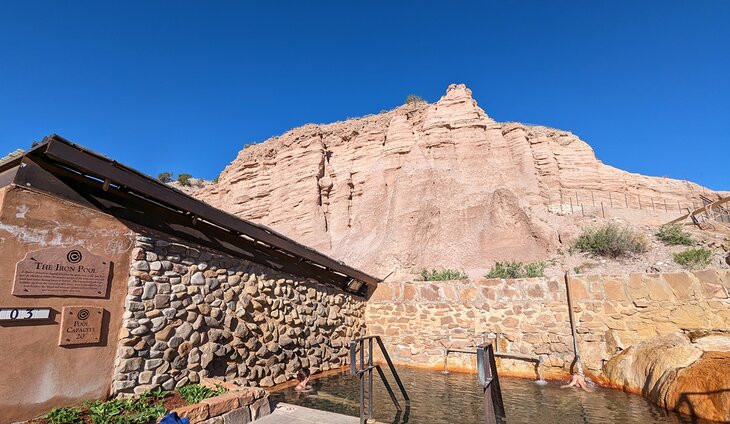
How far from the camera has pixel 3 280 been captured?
4.09 metres

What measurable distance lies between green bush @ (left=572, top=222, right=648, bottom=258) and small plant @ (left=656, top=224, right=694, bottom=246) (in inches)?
33.6

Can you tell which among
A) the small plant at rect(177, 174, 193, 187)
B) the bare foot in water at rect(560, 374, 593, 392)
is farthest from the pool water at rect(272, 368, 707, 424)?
the small plant at rect(177, 174, 193, 187)

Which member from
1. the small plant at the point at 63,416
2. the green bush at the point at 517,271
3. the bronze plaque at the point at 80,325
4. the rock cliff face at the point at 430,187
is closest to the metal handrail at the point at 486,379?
the small plant at the point at 63,416

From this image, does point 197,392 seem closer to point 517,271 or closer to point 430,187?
point 517,271

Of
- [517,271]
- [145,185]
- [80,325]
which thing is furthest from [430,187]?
[80,325]

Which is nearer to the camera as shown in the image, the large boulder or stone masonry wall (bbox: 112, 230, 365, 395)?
the large boulder

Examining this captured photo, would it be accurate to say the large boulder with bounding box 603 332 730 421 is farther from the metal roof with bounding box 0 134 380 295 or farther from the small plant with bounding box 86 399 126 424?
the small plant with bounding box 86 399 126 424

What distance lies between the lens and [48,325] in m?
4.40

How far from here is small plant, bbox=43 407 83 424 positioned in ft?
12.9

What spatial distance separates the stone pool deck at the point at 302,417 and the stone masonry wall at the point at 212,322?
1.66 m

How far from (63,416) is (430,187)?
769 inches

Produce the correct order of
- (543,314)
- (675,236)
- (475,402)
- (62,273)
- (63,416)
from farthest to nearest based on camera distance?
(675,236), (543,314), (475,402), (62,273), (63,416)

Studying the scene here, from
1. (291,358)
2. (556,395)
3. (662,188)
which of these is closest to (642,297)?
(556,395)

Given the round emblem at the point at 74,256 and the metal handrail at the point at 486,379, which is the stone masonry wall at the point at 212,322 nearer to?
the round emblem at the point at 74,256
